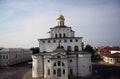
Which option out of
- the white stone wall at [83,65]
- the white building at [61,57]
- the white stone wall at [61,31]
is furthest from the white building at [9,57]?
the white stone wall at [83,65]

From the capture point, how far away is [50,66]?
30.2 metres

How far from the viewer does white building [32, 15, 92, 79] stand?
29.7m

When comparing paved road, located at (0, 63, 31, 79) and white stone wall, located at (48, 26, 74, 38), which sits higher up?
white stone wall, located at (48, 26, 74, 38)

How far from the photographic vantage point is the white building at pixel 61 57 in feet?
97.5

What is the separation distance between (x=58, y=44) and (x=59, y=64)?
5951mm

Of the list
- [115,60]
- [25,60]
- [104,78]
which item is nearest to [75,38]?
[104,78]

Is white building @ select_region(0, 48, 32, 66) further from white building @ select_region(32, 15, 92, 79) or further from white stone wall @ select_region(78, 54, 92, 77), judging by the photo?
white stone wall @ select_region(78, 54, 92, 77)

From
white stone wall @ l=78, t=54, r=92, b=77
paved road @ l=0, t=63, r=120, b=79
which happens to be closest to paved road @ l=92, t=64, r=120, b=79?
paved road @ l=0, t=63, r=120, b=79

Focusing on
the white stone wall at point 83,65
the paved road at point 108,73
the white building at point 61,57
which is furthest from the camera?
the white stone wall at point 83,65

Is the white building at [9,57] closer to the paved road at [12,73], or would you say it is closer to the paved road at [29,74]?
the paved road at [12,73]

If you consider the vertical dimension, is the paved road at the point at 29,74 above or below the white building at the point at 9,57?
below

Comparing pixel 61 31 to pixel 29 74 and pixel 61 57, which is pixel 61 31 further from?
pixel 29 74

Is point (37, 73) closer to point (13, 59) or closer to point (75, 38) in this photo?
point (75, 38)

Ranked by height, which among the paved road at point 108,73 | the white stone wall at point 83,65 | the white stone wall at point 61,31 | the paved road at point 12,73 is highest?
the white stone wall at point 61,31
